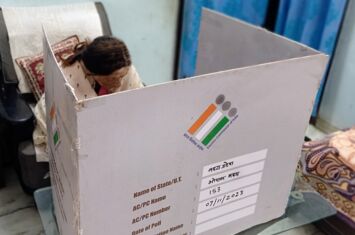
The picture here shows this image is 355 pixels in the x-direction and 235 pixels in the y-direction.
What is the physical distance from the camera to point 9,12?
6.70 feet

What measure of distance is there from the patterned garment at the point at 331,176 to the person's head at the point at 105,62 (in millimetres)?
850

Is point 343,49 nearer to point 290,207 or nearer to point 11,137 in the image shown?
point 290,207

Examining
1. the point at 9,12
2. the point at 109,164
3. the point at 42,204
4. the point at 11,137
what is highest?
the point at 109,164

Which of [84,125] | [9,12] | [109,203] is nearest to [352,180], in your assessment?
[109,203]

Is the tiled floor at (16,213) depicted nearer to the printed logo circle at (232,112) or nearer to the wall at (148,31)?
the wall at (148,31)

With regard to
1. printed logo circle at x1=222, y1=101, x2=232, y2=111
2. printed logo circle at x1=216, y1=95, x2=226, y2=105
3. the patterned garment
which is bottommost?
the patterned garment

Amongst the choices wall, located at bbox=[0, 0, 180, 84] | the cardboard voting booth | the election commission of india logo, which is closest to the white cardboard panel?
the cardboard voting booth

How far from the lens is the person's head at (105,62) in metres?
1.40

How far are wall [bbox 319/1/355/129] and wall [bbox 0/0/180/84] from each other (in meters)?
1.09

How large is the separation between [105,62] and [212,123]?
780 millimetres

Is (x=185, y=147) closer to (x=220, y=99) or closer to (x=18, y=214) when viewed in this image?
(x=220, y=99)

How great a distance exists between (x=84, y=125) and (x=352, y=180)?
4.66 feet

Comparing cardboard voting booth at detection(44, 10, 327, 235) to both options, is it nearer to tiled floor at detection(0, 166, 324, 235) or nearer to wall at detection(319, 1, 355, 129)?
tiled floor at detection(0, 166, 324, 235)

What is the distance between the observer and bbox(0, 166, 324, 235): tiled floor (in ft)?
5.99
